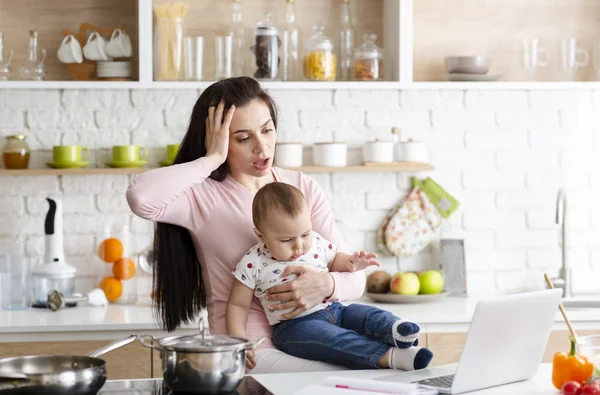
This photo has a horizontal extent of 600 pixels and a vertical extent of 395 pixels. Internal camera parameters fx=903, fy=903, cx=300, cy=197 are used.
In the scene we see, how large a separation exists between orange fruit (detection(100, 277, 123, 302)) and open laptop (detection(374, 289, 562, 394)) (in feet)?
6.28

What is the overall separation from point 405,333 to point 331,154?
170 cm

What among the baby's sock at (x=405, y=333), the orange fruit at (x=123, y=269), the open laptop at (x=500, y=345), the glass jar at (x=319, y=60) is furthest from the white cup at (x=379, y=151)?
the open laptop at (x=500, y=345)

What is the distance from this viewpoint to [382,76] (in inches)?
147

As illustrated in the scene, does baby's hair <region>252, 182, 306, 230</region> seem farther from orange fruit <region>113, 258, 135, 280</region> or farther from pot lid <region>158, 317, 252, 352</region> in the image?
orange fruit <region>113, 258, 135, 280</region>

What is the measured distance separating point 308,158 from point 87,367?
2239 mm

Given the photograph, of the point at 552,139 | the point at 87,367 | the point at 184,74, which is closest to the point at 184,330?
the point at 184,74

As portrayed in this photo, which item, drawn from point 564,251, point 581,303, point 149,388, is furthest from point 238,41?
point 149,388

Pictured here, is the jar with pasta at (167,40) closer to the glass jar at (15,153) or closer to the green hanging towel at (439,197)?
the glass jar at (15,153)

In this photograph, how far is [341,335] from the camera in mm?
2189

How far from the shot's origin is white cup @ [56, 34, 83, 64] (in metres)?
3.63

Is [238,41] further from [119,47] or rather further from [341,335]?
[341,335]

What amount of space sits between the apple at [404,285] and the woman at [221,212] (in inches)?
42.6

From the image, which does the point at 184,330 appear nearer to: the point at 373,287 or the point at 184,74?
the point at 373,287

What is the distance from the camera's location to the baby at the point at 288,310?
2.17 metres
